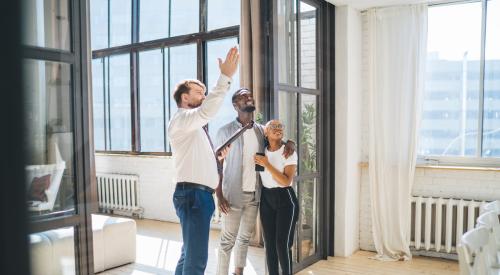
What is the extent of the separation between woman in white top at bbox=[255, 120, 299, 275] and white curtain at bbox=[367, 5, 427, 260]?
161cm

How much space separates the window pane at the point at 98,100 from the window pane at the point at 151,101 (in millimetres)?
704

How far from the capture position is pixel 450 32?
13.8 ft

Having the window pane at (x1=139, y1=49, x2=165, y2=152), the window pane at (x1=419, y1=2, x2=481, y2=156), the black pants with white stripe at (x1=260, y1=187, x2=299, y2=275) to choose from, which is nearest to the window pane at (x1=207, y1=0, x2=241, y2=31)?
the window pane at (x1=139, y1=49, x2=165, y2=152)

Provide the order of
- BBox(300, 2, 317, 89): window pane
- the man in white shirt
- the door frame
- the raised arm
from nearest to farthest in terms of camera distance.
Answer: the raised arm → the man in white shirt → BBox(300, 2, 317, 89): window pane → the door frame

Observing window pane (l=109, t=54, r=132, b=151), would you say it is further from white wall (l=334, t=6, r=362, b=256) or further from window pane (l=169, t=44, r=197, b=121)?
white wall (l=334, t=6, r=362, b=256)

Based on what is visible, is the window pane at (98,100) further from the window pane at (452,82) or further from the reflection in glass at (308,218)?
the window pane at (452,82)

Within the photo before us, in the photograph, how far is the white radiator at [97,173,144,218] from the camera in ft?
20.0

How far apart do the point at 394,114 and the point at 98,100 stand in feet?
14.4

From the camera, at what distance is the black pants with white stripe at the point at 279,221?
290 cm

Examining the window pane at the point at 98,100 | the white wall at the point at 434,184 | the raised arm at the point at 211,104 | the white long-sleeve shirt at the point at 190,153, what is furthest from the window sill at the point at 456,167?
the window pane at the point at 98,100

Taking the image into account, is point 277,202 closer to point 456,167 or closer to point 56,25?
point 56,25

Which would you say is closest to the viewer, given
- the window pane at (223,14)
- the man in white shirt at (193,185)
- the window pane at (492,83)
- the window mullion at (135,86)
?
the man in white shirt at (193,185)

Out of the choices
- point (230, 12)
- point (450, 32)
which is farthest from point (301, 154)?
point (230, 12)

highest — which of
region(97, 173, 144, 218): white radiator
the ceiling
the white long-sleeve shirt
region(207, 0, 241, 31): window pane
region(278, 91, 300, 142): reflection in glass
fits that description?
region(207, 0, 241, 31): window pane
